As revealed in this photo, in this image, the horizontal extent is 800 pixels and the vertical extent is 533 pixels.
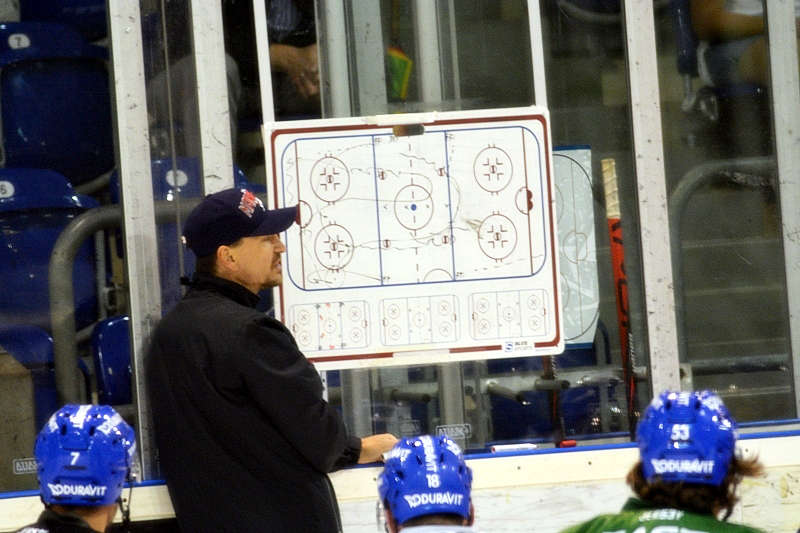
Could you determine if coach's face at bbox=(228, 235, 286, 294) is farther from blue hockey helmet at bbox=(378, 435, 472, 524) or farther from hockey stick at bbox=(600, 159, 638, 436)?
hockey stick at bbox=(600, 159, 638, 436)

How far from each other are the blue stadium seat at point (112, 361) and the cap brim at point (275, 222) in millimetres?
886

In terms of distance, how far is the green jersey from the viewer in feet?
7.43

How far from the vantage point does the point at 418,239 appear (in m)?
3.85

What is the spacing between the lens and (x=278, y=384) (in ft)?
9.86

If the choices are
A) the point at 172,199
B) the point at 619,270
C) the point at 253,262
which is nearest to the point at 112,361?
the point at 172,199

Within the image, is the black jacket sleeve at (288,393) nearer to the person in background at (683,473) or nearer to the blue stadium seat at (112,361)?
the person in background at (683,473)

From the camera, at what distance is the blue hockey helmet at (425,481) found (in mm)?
2219

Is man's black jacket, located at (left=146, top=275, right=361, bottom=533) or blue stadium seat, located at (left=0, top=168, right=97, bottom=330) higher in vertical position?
blue stadium seat, located at (left=0, top=168, right=97, bottom=330)

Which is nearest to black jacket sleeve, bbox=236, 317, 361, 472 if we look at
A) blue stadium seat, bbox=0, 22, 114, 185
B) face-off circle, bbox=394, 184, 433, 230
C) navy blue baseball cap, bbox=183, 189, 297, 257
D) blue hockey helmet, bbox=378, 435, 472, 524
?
navy blue baseball cap, bbox=183, 189, 297, 257

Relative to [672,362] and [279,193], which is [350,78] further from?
[672,362]

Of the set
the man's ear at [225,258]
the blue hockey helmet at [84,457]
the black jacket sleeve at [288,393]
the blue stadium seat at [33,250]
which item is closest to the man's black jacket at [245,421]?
the black jacket sleeve at [288,393]

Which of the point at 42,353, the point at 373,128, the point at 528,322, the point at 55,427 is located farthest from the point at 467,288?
the point at 55,427

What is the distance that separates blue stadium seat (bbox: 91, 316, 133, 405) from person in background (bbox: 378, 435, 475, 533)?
168 centimetres

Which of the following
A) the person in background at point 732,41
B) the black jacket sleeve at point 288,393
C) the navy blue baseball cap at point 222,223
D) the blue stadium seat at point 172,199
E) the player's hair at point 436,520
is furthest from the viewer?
the person in background at point 732,41
